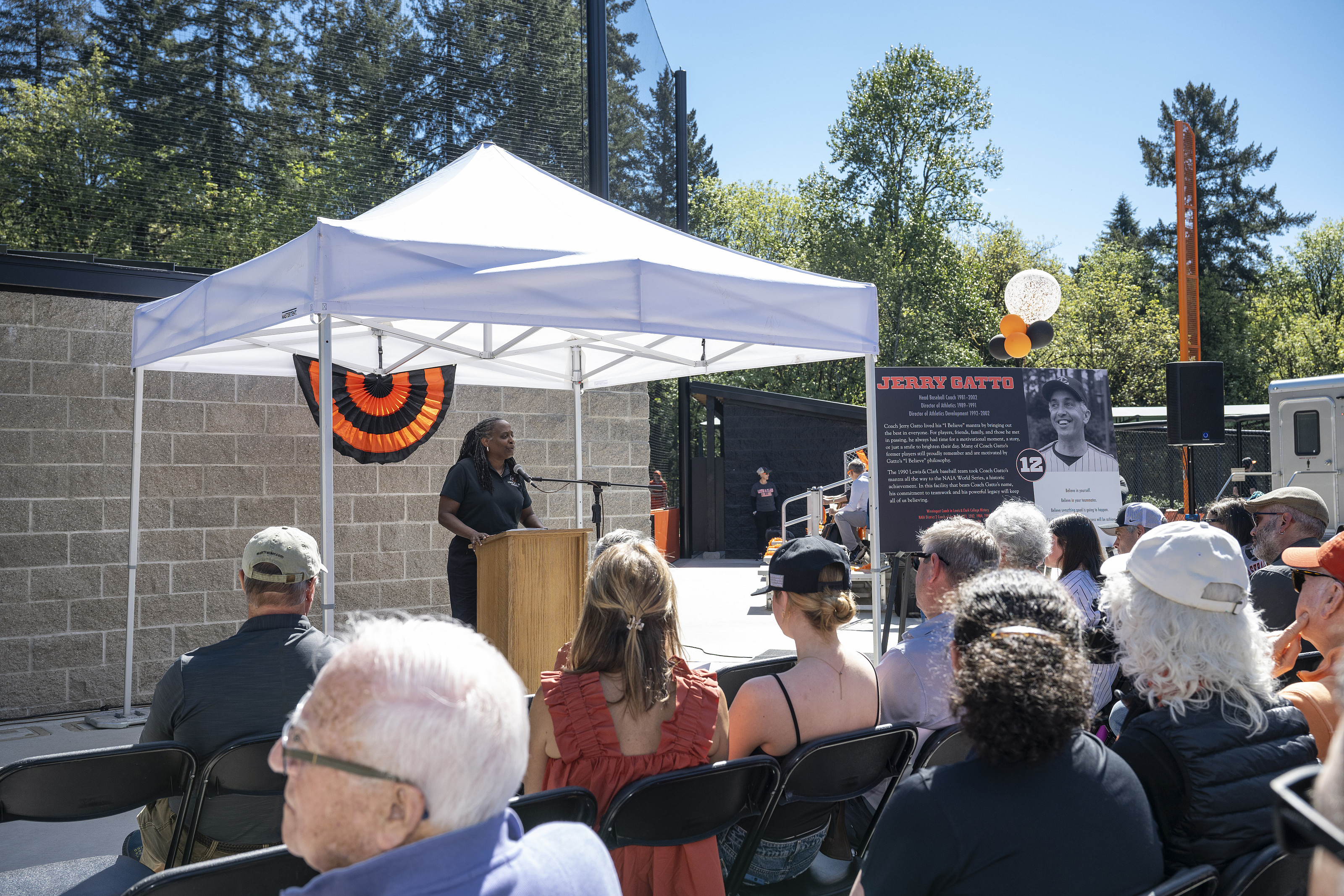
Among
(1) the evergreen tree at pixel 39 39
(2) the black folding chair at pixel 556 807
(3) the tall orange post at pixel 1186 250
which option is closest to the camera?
(2) the black folding chair at pixel 556 807

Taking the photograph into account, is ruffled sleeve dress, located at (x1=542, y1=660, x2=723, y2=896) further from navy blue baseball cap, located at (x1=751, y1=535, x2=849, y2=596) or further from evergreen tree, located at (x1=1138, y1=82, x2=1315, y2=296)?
evergreen tree, located at (x1=1138, y1=82, x2=1315, y2=296)

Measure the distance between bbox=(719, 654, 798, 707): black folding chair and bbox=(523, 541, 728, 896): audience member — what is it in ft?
2.25

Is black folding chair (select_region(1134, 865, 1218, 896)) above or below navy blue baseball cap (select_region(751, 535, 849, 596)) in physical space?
below

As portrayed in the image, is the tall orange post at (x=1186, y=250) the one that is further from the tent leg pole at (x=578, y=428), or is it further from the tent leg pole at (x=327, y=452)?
the tent leg pole at (x=327, y=452)

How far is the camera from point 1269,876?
1.73 m

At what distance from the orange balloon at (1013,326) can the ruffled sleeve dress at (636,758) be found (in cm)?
897

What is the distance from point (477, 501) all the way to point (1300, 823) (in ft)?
16.2

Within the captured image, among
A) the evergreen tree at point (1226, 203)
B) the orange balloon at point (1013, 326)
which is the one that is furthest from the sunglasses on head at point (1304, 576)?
the evergreen tree at point (1226, 203)

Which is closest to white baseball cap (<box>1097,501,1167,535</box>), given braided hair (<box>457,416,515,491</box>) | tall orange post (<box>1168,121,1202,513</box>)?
braided hair (<box>457,416,515,491</box>)

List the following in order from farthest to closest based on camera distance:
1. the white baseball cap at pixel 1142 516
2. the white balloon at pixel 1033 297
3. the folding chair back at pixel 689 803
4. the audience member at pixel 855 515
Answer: the audience member at pixel 855 515 < the white balloon at pixel 1033 297 < the white baseball cap at pixel 1142 516 < the folding chair back at pixel 689 803

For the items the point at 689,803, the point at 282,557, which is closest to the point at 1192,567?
the point at 689,803

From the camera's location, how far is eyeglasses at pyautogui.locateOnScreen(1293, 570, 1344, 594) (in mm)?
2633

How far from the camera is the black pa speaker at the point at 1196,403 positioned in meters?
10.0

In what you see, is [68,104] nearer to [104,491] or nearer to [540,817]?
[104,491]
